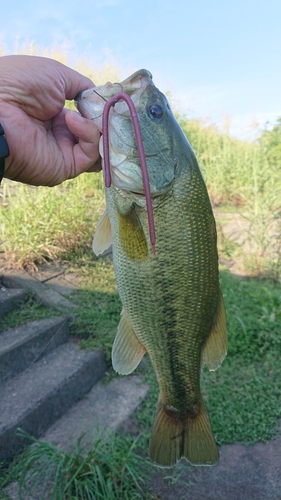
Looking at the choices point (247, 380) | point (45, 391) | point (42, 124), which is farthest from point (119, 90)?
point (247, 380)

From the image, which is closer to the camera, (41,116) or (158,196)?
(158,196)

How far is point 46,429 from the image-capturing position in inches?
116

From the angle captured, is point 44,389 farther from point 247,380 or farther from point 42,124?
point 42,124

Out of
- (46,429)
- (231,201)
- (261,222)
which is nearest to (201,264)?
(46,429)

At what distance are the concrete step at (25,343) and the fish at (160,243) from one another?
1691 mm

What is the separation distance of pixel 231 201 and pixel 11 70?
24.0ft

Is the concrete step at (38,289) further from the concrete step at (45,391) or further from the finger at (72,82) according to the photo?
the finger at (72,82)

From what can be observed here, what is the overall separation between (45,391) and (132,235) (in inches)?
82.6

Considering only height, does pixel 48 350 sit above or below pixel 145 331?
below

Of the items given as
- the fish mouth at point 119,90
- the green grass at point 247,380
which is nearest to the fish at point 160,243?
the fish mouth at point 119,90

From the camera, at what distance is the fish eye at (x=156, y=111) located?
1.41 metres

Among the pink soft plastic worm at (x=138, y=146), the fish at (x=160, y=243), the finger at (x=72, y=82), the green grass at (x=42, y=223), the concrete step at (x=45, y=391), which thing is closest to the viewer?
the pink soft plastic worm at (x=138, y=146)

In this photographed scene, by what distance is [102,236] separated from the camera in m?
1.54

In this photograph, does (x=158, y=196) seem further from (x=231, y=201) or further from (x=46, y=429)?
(x=231, y=201)
